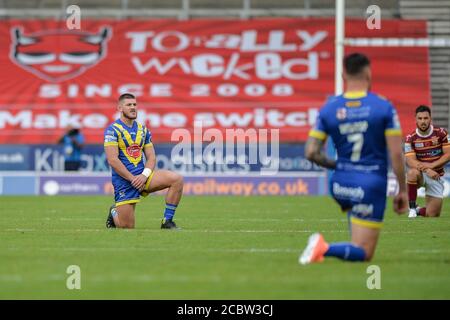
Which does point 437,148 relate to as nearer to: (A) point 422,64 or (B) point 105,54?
(A) point 422,64

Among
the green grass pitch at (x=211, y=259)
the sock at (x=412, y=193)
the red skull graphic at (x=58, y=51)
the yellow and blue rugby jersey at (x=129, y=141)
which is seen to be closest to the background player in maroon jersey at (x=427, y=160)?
the sock at (x=412, y=193)

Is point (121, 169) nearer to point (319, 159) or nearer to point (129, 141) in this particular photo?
point (129, 141)

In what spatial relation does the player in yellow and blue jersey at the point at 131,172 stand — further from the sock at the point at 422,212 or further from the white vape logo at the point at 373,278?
the white vape logo at the point at 373,278

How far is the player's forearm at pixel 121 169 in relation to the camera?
45.2ft

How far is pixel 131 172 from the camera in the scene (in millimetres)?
14203

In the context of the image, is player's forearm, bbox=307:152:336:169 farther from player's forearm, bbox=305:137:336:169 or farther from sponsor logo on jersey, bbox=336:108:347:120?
sponsor logo on jersey, bbox=336:108:347:120

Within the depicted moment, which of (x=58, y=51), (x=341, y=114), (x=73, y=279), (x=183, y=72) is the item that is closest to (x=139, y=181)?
(x=341, y=114)

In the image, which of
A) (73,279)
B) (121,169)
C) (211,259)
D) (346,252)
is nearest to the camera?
(73,279)

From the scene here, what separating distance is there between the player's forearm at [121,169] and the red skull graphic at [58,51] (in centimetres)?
1990

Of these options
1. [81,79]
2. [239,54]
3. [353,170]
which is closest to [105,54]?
[81,79]

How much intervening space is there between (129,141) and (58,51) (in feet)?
66.8

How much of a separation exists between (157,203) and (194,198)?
8.10 feet

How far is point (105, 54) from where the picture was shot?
33.4 metres

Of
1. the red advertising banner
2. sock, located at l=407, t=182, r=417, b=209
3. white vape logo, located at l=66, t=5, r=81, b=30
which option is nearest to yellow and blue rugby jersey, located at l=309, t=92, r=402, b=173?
sock, located at l=407, t=182, r=417, b=209
